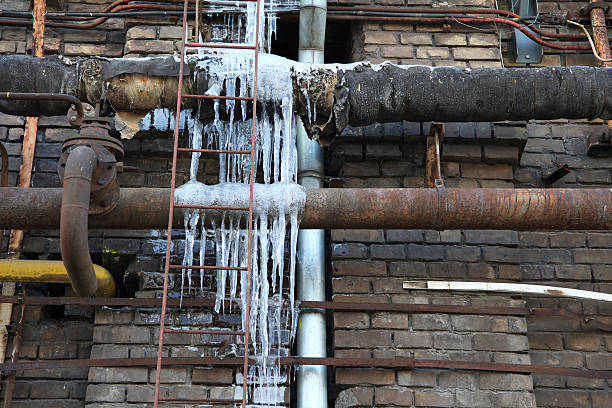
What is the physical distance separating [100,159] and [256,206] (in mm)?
801

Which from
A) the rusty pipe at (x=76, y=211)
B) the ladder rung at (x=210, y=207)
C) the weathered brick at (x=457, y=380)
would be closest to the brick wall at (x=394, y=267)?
the weathered brick at (x=457, y=380)

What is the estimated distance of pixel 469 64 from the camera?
4617 mm

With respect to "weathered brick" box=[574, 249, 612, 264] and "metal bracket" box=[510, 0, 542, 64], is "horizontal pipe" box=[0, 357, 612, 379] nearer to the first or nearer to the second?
"weathered brick" box=[574, 249, 612, 264]

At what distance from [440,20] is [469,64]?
0.35 metres

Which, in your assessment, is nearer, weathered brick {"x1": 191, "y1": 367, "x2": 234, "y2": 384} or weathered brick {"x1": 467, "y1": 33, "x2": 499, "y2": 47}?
weathered brick {"x1": 191, "y1": 367, "x2": 234, "y2": 384}

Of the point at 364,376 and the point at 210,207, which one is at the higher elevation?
the point at 210,207

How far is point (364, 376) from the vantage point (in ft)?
12.8

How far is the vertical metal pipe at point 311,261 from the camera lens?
3904 mm

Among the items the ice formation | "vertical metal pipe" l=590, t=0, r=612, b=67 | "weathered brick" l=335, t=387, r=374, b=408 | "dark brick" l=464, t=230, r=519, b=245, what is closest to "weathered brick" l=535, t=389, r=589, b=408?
"dark brick" l=464, t=230, r=519, b=245

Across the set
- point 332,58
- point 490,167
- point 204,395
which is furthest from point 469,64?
point 204,395

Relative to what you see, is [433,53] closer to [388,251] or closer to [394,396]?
[388,251]

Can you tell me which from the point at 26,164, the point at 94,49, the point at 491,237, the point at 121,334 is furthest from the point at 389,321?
the point at 94,49

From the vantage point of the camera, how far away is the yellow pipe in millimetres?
3982

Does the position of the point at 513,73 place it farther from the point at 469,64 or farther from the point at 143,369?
the point at 143,369
